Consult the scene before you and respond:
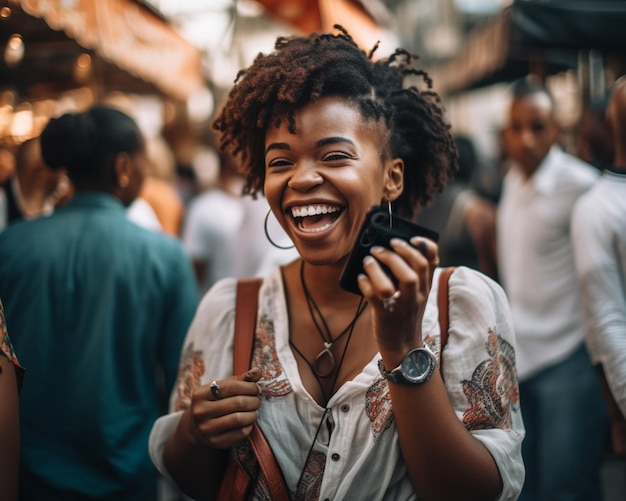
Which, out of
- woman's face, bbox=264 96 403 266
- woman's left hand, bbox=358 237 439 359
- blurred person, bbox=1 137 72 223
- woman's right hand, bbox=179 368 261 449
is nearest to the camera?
woman's left hand, bbox=358 237 439 359

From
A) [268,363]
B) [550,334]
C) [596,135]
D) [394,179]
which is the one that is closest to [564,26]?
[596,135]

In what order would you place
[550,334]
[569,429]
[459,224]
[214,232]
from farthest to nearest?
1. [214,232]
2. [459,224]
3. [550,334]
4. [569,429]

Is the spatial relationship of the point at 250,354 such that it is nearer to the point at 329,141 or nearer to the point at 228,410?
the point at 228,410

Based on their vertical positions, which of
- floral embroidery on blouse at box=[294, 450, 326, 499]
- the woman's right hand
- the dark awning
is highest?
the dark awning

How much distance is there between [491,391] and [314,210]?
758 mm

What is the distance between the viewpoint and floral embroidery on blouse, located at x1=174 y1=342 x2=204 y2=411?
2.20m

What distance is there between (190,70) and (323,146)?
381 centimetres

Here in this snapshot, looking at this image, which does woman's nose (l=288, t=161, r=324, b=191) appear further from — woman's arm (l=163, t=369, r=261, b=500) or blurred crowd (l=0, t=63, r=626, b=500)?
woman's arm (l=163, t=369, r=261, b=500)

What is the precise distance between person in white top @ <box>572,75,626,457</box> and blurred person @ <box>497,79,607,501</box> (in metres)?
0.76

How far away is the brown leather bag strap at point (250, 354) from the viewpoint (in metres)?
1.93

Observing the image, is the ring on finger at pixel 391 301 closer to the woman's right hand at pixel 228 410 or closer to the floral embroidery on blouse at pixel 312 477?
the woman's right hand at pixel 228 410

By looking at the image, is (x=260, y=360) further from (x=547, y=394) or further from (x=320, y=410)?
(x=547, y=394)

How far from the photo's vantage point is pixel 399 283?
1.61 metres

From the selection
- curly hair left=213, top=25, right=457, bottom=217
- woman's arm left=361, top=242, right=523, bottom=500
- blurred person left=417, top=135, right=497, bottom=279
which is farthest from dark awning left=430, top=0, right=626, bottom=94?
woman's arm left=361, top=242, right=523, bottom=500
